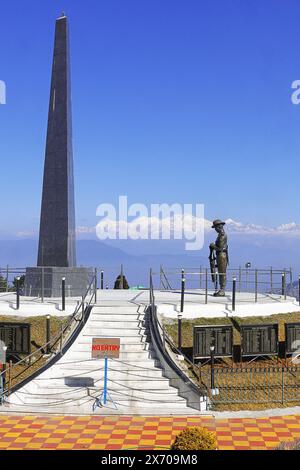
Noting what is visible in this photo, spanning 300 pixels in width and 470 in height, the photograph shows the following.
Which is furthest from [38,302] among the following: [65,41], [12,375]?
[65,41]

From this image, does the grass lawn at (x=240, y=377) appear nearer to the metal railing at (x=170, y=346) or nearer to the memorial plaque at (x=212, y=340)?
the metal railing at (x=170, y=346)

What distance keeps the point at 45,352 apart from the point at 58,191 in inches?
361

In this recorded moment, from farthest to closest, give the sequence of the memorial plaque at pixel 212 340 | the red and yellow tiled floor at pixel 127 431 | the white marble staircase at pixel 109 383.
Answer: the memorial plaque at pixel 212 340 < the white marble staircase at pixel 109 383 < the red and yellow tiled floor at pixel 127 431

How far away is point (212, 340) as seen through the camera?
16.8m

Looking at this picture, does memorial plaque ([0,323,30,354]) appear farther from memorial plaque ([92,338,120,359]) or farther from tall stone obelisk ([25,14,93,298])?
tall stone obelisk ([25,14,93,298])

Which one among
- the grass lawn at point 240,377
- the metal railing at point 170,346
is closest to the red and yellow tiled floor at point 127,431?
the grass lawn at point 240,377

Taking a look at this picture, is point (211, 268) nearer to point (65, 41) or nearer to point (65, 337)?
point (65, 337)

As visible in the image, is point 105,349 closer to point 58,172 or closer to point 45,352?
point 45,352

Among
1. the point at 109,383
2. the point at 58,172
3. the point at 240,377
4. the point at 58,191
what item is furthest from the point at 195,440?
the point at 58,172

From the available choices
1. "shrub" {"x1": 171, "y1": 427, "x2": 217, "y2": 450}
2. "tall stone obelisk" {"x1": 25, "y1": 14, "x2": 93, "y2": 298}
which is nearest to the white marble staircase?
"shrub" {"x1": 171, "y1": 427, "x2": 217, "y2": 450}

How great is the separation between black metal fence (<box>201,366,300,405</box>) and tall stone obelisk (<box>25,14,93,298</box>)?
1029cm

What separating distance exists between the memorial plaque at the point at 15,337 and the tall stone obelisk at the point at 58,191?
23.0ft

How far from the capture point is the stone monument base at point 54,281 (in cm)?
2392
